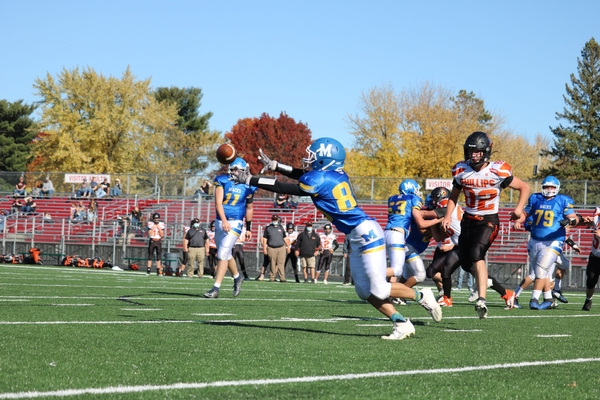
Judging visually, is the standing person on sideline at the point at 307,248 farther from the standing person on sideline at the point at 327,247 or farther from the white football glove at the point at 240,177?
the white football glove at the point at 240,177

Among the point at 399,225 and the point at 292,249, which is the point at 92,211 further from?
the point at 399,225

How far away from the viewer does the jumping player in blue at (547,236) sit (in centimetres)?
1275

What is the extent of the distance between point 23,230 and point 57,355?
29920mm

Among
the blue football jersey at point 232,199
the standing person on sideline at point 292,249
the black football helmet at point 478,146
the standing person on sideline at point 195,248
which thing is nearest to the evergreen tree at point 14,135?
the standing person on sideline at point 292,249

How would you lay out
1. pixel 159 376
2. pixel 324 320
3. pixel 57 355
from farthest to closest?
1. pixel 324 320
2. pixel 57 355
3. pixel 159 376

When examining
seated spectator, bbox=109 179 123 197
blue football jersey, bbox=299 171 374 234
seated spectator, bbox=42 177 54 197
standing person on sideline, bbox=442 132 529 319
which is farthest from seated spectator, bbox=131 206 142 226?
blue football jersey, bbox=299 171 374 234

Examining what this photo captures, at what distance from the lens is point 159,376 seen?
4797mm

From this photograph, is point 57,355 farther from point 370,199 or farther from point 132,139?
point 132,139

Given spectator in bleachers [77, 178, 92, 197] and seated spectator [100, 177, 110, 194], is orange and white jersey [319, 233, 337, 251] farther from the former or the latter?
spectator in bleachers [77, 178, 92, 197]

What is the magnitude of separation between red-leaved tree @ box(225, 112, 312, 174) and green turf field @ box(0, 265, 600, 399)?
6367 cm

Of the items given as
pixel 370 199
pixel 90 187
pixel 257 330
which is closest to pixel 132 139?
pixel 90 187

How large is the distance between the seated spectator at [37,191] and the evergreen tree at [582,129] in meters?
33.4

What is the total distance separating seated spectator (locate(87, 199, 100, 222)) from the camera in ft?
105

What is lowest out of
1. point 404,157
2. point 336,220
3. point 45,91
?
point 336,220
